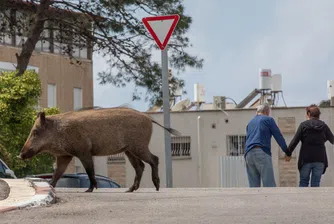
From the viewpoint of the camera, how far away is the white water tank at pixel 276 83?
157 ft

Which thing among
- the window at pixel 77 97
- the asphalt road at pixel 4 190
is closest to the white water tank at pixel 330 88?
the window at pixel 77 97

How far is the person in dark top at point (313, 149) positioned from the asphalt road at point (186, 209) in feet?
12.6

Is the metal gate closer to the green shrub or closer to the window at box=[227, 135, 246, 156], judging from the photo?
the window at box=[227, 135, 246, 156]

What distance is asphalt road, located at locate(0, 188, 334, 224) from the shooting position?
9.35 meters

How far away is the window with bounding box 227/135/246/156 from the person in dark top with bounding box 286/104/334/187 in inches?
1188

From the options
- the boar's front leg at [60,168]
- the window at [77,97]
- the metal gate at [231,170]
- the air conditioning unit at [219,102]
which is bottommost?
the metal gate at [231,170]

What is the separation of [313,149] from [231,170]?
27864 mm

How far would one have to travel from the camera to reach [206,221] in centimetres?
914

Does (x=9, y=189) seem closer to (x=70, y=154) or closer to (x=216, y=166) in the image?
(x=70, y=154)

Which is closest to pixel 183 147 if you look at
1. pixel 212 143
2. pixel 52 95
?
pixel 212 143

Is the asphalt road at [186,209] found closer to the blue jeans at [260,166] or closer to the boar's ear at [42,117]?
the boar's ear at [42,117]

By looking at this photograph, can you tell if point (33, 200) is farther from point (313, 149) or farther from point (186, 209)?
point (313, 149)

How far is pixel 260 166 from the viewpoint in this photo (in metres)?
16.5

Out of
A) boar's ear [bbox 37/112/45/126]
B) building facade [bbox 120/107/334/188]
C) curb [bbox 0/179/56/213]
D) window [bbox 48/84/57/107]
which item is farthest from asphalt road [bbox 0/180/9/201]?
window [bbox 48/84/57/107]
